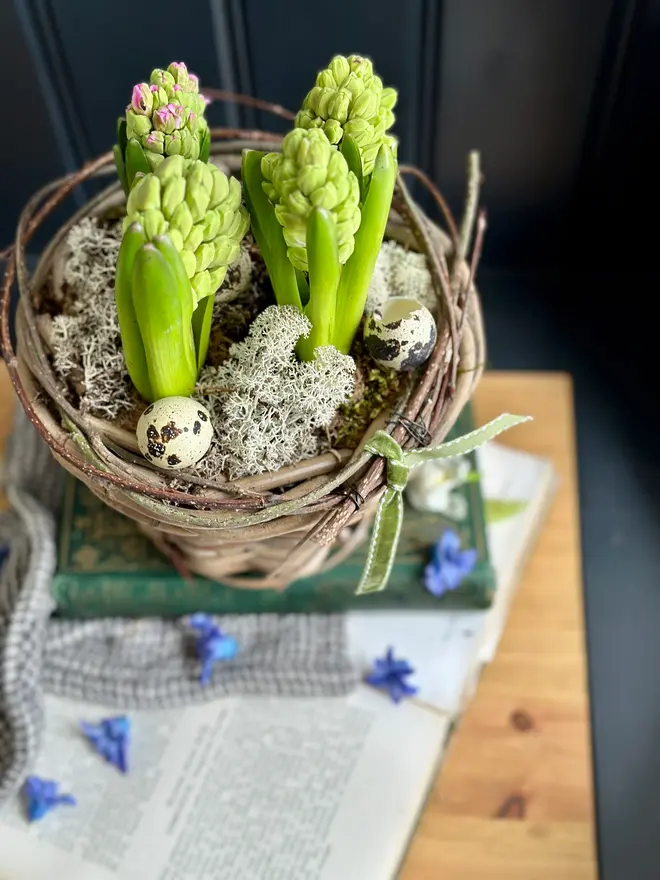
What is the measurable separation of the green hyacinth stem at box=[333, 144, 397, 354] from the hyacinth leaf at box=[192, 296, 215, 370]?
7cm

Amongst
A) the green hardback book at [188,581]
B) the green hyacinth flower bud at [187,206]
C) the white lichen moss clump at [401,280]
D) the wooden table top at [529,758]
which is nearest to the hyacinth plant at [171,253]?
the green hyacinth flower bud at [187,206]

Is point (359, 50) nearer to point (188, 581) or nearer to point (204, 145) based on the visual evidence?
point (204, 145)

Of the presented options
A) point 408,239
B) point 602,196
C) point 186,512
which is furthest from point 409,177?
point 186,512

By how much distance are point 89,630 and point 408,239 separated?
38 centimetres

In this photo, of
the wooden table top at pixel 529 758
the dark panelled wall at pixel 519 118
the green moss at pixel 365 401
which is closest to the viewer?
the green moss at pixel 365 401

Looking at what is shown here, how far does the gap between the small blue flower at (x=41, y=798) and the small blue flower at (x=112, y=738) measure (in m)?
0.04

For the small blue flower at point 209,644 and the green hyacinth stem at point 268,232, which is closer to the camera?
the green hyacinth stem at point 268,232

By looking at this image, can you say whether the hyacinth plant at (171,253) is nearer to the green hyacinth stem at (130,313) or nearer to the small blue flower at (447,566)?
the green hyacinth stem at (130,313)

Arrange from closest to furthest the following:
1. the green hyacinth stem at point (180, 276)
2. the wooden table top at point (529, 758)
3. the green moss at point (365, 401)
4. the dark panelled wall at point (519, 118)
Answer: the green hyacinth stem at point (180, 276)
the green moss at point (365, 401)
the wooden table top at point (529, 758)
the dark panelled wall at point (519, 118)

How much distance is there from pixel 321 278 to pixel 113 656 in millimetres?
366

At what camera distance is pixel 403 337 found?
0.45 m

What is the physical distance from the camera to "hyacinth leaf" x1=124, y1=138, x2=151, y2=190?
0.42 meters

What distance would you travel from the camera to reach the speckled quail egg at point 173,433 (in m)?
0.42

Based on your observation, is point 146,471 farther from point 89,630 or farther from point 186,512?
point 89,630
